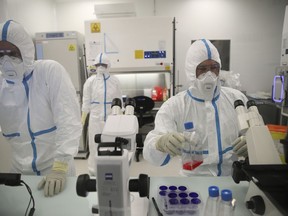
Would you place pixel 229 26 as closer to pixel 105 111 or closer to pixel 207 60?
pixel 105 111

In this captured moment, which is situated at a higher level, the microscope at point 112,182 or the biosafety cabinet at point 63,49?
the biosafety cabinet at point 63,49

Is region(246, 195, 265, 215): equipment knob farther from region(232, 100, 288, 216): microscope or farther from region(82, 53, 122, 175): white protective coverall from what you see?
region(82, 53, 122, 175): white protective coverall

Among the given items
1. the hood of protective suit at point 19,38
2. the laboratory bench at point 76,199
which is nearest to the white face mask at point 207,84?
the laboratory bench at point 76,199

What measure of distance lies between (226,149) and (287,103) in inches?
93.9

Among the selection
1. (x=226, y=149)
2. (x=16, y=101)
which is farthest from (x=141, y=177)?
(x=16, y=101)

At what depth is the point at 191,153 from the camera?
1227 mm

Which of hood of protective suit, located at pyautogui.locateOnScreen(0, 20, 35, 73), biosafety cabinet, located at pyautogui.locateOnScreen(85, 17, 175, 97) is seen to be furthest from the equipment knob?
biosafety cabinet, located at pyautogui.locateOnScreen(85, 17, 175, 97)

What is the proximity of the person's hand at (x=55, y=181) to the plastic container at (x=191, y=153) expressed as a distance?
0.59 m

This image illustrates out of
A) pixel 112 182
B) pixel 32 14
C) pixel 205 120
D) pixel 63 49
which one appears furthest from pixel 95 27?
pixel 112 182

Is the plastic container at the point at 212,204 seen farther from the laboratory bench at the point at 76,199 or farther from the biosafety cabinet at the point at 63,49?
the biosafety cabinet at the point at 63,49

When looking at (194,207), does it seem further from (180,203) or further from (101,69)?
(101,69)

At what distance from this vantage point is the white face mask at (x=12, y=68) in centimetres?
114

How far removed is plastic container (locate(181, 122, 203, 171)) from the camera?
1.18 metres

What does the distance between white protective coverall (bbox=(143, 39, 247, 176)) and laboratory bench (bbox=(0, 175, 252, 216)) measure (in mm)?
184
